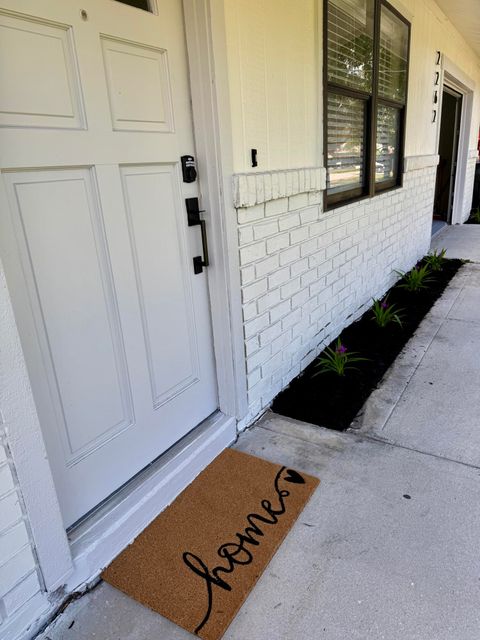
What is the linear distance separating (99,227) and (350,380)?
1778 mm

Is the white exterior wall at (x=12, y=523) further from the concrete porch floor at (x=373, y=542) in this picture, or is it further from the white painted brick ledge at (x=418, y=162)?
the white painted brick ledge at (x=418, y=162)

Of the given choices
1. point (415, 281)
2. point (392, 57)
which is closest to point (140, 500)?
point (415, 281)

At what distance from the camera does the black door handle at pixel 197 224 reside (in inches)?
72.6

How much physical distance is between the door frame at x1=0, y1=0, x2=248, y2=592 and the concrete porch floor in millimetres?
150

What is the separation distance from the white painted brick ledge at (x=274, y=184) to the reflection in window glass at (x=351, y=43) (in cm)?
68

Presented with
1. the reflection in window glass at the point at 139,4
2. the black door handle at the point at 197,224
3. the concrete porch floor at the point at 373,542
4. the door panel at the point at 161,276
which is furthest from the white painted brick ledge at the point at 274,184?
Result: the concrete porch floor at the point at 373,542

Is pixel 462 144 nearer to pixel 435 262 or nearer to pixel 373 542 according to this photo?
pixel 435 262

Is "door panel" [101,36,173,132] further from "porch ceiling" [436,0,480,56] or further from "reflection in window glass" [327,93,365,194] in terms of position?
"porch ceiling" [436,0,480,56]

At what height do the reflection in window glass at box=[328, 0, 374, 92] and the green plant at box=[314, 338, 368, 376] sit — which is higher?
the reflection in window glass at box=[328, 0, 374, 92]

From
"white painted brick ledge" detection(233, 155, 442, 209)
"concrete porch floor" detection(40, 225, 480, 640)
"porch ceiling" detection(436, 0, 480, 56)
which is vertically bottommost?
"concrete porch floor" detection(40, 225, 480, 640)

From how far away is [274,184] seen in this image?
2.13m

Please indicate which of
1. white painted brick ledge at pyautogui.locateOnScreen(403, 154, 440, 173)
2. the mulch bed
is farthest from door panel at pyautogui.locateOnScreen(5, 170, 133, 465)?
white painted brick ledge at pyautogui.locateOnScreen(403, 154, 440, 173)

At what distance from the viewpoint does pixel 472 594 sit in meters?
1.35

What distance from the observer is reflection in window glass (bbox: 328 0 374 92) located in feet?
8.80
